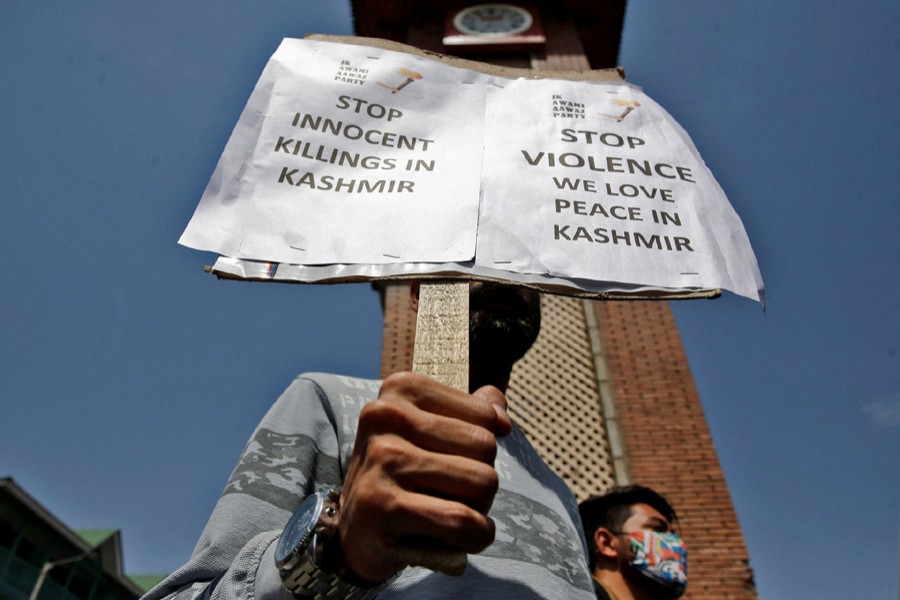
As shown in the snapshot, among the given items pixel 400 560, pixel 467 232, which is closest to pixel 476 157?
pixel 467 232

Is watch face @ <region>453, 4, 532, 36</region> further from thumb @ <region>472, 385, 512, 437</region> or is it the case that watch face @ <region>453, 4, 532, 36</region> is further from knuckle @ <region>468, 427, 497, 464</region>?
knuckle @ <region>468, 427, 497, 464</region>

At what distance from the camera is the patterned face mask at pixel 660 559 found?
324cm

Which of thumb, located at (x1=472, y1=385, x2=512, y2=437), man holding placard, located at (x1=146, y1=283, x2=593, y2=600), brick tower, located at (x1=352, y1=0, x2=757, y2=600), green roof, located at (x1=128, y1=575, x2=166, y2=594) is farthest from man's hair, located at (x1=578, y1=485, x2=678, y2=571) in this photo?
green roof, located at (x1=128, y1=575, x2=166, y2=594)

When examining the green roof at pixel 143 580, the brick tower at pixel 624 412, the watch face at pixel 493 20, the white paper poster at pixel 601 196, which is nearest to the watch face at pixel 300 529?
the white paper poster at pixel 601 196

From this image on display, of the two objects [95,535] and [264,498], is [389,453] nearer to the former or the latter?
[264,498]

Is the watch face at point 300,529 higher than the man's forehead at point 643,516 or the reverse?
the reverse

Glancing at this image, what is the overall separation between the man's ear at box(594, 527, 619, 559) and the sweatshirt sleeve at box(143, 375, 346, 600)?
2.53 metres

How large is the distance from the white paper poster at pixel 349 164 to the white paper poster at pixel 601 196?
0.23ft

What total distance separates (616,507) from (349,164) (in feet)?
9.84

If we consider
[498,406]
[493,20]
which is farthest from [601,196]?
[493,20]

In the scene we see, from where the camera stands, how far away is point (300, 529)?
2.79ft

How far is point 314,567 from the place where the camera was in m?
0.83

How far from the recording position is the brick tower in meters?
5.54

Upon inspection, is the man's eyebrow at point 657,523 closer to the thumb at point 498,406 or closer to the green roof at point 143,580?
the thumb at point 498,406
